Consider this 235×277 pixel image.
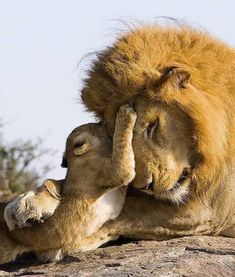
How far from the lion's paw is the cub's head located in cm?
23

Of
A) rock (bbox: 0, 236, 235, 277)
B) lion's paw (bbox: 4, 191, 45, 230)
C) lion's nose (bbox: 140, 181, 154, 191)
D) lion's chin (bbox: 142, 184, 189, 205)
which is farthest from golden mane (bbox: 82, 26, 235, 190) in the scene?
lion's paw (bbox: 4, 191, 45, 230)

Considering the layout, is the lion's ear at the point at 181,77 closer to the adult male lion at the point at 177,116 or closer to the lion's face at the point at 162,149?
the adult male lion at the point at 177,116

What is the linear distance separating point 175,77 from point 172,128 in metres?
0.24

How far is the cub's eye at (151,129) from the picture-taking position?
445 cm

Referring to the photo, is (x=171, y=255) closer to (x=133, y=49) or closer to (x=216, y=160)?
(x=216, y=160)

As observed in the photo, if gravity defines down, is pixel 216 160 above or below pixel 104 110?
below

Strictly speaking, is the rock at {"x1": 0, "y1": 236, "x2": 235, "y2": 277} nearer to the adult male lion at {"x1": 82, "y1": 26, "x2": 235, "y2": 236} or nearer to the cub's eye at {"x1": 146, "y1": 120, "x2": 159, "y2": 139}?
the adult male lion at {"x1": 82, "y1": 26, "x2": 235, "y2": 236}

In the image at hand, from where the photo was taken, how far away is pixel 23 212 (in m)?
4.19

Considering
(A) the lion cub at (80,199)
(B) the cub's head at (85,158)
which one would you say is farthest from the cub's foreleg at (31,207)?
(B) the cub's head at (85,158)

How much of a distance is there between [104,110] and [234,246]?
87 cm

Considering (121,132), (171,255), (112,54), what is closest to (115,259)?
(171,255)

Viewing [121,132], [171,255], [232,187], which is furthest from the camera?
[232,187]

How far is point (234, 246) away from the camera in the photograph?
445 cm

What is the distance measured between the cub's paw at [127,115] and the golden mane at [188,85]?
0.10 meters
